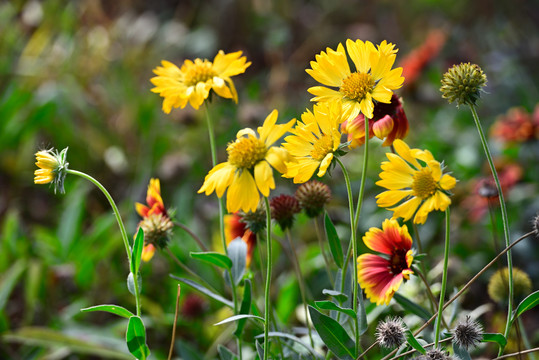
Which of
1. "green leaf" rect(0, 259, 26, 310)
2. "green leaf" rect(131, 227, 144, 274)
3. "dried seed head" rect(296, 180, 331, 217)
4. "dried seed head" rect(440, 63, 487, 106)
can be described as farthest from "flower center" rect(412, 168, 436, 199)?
"green leaf" rect(0, 259, 26, 310)

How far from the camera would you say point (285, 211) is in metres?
0.86

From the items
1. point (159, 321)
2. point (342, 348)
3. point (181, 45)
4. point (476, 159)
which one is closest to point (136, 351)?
point (342, 348)

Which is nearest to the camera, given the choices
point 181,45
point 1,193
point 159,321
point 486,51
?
point 159,321

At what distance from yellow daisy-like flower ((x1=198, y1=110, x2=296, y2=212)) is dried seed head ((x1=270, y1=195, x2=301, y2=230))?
22cm

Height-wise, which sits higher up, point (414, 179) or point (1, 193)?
point (414, 179)

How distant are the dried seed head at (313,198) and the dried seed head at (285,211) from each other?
0.02 m

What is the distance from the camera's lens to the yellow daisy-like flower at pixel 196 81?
2.60 ft

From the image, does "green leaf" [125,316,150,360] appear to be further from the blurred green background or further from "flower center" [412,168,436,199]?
"flower center" [412,168,436,199]

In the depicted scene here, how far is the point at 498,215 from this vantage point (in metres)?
1.67

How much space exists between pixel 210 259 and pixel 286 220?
6.7 inches

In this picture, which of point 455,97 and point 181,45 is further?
point 181,45

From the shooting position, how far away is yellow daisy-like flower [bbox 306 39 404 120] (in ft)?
2.12

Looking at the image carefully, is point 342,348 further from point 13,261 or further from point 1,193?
point 1,193

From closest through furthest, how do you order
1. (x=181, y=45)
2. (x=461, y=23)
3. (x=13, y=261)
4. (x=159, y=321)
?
(x=159, y=321), (x=13, y=261), (x=181, y=45), (x=461, y=23)
